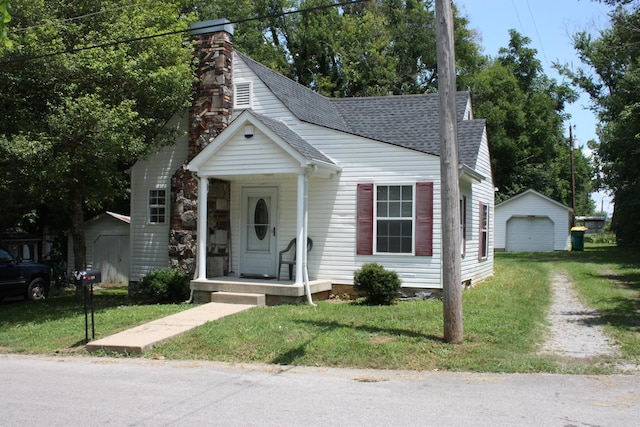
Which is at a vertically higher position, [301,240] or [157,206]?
[157,206]

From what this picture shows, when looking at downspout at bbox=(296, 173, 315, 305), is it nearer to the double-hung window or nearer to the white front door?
the double-hung window

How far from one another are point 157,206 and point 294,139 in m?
4.73

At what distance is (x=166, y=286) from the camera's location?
13.8m

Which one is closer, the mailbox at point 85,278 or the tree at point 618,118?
the mailbox at point 85,278

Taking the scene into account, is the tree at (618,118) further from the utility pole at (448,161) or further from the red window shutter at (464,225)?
the utility pole at (448,161)

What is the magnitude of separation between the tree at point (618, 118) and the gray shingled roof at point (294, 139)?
1252 centimetres

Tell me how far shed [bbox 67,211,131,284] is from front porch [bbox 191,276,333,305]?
28.1 ft

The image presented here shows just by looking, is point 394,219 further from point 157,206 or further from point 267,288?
point 157,206

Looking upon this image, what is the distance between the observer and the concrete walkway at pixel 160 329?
9.44 meters

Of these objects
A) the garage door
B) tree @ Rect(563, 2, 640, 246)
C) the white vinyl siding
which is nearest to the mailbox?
the white vinyl siding

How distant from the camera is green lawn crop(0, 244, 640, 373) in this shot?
8.22 m

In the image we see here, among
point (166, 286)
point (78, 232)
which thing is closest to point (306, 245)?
point (166, 286)

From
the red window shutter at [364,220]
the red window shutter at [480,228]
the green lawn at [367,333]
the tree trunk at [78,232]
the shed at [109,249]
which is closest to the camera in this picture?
the green lawn at [367,333]

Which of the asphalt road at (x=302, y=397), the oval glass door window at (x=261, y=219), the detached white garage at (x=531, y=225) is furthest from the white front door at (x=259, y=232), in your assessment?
the detached white garage at (x=531, y=225)
